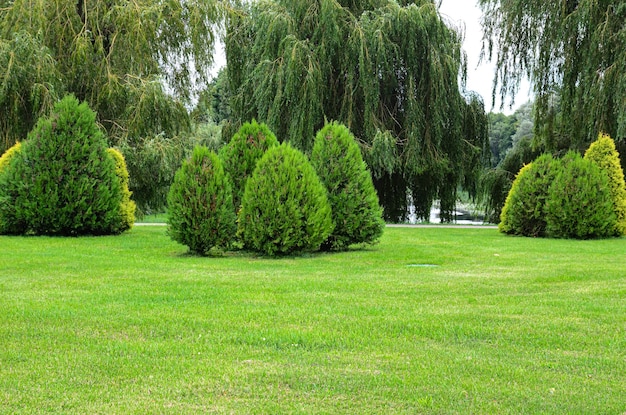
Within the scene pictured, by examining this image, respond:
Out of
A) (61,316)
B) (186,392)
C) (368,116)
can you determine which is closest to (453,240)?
(368,116)

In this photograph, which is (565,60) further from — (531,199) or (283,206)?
(283,206)

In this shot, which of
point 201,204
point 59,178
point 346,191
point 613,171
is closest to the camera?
point 201,204

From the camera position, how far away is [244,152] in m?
11.4

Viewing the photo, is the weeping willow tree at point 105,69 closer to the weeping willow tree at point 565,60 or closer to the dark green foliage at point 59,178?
the dark green foliage at point 59,178

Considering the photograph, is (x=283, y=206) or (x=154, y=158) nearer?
(x=283, y=206)

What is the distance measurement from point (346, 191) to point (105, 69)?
10.4 metres

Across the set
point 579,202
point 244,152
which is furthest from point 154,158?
point 579,202

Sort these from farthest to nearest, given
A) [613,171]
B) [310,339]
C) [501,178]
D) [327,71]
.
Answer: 1. [501,178]
2. [327,71]
3. [613,171]
4. [310,339]

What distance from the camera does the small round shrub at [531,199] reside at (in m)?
14.3

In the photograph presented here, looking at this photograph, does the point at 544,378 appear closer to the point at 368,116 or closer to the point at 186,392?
the point at 186,392

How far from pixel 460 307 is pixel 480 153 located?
15760 mm

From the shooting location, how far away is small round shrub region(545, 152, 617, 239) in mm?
13586

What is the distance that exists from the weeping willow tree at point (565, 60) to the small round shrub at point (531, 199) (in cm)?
255

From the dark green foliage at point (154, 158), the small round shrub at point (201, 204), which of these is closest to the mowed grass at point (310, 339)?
the small round shrub at point (201, 204)
